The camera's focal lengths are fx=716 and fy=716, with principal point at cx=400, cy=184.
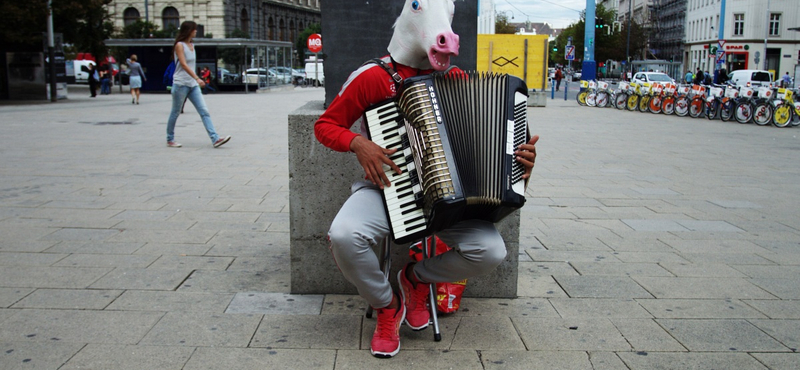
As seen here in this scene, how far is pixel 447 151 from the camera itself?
2930mm

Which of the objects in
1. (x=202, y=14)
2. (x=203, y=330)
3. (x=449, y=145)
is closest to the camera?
(x=449, y=145)

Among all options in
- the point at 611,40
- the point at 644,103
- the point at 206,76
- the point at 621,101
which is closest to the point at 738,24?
the point at 611,40

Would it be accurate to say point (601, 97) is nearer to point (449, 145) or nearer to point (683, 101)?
point (683, 101)

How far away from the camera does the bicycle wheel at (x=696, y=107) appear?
2041 cm

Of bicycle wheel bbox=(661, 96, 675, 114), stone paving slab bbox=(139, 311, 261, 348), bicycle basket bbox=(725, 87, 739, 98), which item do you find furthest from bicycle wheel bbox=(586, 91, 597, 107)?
stone paving slab bbox=(139, 311, 261, 348)

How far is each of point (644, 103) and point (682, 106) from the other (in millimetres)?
Answer: 1890

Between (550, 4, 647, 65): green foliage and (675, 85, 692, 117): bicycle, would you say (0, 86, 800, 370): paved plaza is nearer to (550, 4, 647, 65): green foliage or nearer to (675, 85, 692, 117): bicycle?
(675, 85, 692, 117): bicycle

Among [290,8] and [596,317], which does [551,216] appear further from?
[290,8]

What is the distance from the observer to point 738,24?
220 ft

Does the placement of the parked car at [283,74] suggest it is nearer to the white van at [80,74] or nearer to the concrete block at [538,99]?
the white van at [80,74]

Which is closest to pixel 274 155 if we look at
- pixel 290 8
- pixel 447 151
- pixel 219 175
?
pixel 219 175

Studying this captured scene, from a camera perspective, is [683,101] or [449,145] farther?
[683,101]

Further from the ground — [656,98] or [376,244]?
[656,98]

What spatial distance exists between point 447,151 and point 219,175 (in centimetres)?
585
